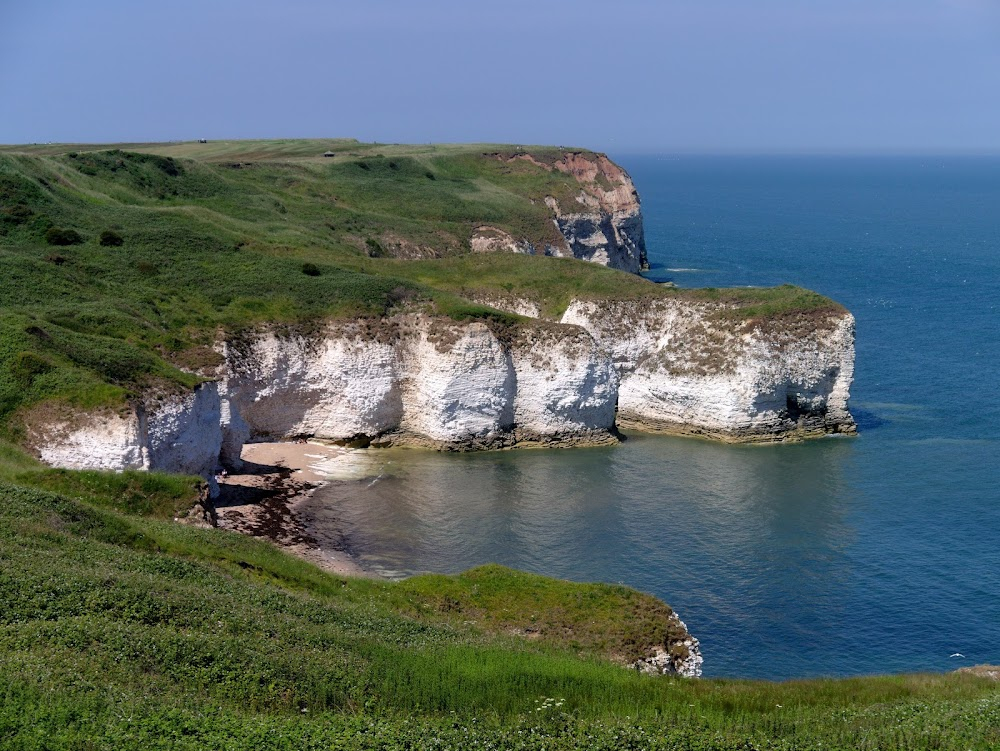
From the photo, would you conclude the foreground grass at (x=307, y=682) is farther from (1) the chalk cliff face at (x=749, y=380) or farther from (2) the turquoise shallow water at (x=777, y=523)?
(1) the chalk cliff face at (x=749, y=380)

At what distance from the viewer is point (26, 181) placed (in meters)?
69.1

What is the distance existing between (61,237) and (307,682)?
1970 inches

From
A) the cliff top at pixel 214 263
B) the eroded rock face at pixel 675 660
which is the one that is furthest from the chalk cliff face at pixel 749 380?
the eroded rock face at pixel 675 660

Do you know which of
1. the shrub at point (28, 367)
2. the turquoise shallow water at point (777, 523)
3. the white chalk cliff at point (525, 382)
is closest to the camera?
the turquoise shallow water at point (777, 523)

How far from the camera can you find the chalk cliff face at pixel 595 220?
10819cm

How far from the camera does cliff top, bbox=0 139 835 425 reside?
46.2 meters

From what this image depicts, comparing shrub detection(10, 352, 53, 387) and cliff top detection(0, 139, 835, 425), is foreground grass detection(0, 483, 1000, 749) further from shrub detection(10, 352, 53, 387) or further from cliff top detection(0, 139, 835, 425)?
cliff top detection(0, 139, 835, 425)

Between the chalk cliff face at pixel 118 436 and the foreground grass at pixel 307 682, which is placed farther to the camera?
the chalk cliff face at pixel 118 436

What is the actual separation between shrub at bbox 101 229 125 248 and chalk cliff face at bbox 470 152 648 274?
41.8 metres

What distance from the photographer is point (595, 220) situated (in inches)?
4823

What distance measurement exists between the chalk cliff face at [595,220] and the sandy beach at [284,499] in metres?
48.3

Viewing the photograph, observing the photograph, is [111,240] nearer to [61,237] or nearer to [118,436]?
[61,237]

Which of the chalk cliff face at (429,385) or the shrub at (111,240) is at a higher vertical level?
the shrub at (111,240)

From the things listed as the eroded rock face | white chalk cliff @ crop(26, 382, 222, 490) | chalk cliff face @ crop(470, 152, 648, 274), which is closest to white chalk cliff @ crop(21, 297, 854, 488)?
white chalk cliff @ crop(26, 382, 222, 490)
